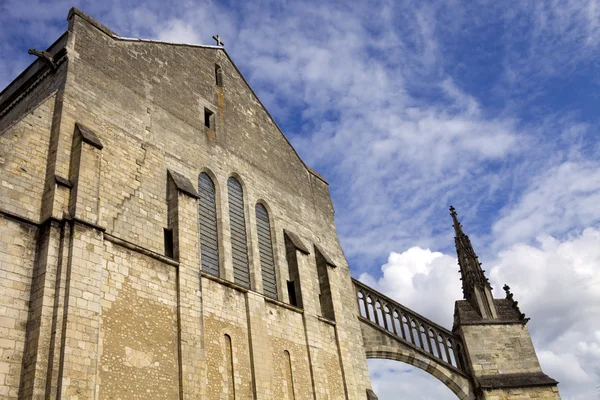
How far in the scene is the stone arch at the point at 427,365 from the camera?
1714 cm

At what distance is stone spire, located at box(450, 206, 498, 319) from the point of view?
18578 mm

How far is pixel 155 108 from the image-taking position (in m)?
14.1

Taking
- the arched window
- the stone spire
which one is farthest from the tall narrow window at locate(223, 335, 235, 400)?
the stone spire

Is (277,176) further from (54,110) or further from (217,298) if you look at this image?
(54,110)

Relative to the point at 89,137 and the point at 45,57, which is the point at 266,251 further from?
the point at 45,57

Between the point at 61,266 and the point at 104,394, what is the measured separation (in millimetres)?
2169

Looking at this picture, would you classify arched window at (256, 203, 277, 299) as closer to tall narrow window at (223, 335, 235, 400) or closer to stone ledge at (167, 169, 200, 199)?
tall narrow window at (223, 335, 235, 400)

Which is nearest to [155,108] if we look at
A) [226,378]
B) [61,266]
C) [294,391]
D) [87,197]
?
[87,197]

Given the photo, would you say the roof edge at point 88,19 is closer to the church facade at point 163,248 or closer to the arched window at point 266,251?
the church facade at point 163,248

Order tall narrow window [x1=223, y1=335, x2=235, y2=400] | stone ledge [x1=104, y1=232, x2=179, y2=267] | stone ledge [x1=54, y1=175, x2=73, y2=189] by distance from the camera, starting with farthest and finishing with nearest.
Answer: tall narrow window [x1=223, y1=335, x2=235, y2=400], stone ledge [x1=104, y1=232, x2=179, y2=267], stone ledge [x1=54, y1=175, x2=73, y2=189]

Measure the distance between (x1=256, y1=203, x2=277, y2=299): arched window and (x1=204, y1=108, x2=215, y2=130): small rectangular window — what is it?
248cm

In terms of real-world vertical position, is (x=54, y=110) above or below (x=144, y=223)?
above

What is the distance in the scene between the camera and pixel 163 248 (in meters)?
12.2

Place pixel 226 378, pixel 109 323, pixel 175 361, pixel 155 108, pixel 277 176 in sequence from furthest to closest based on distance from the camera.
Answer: pixel 277 176 < pixel 155 108 < pixel 226 378 < pixel 175 361 < pixel 109 323
